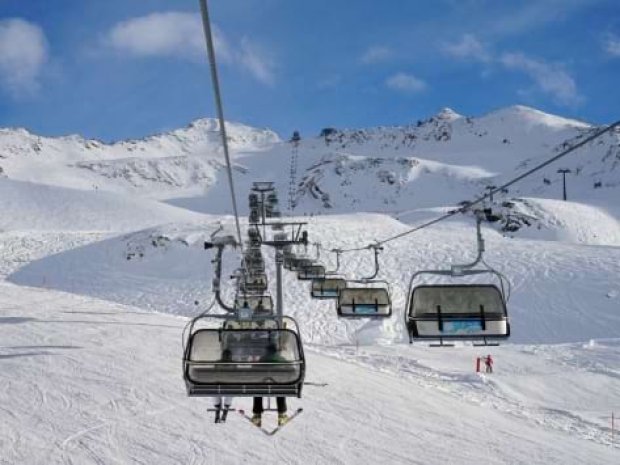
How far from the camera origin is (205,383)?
6.29 meters

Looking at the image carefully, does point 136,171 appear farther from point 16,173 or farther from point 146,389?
point 146,389

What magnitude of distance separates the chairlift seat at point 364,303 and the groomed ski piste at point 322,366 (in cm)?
238

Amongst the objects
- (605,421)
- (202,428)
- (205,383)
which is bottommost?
(605,421)

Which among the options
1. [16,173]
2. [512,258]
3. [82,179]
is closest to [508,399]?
[512,258]

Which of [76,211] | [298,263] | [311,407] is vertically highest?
[76,211]

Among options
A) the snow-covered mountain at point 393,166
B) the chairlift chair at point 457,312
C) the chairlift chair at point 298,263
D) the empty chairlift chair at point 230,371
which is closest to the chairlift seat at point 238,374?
the empty chairlift chair at point 230,371

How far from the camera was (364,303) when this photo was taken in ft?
43.1

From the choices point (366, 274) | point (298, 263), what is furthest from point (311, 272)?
point (366, 274)

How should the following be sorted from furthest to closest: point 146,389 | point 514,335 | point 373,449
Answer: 1. point 514,335
2. point 146,389
3. point 373,449

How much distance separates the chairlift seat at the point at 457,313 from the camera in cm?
835

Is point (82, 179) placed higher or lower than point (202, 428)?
higher

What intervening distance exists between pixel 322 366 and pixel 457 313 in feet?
36.2

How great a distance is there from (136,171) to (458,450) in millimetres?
156750

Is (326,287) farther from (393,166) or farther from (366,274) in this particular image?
(393,166)
